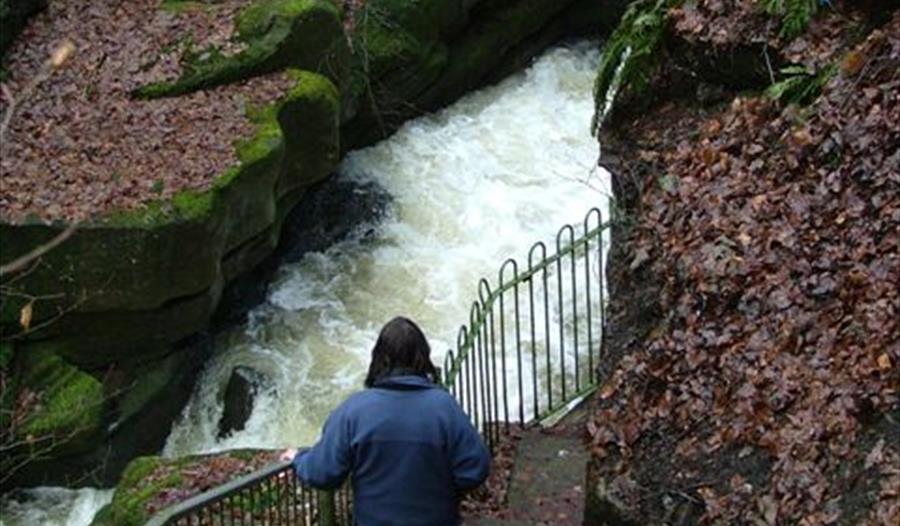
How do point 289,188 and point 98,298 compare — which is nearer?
point 98,298

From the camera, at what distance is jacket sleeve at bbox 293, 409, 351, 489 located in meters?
5.21

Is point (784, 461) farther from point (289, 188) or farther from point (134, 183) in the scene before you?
point (289, 188)

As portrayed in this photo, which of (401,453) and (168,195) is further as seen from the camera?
(168,195)

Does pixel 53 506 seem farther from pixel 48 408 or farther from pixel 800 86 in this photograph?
pixel 800 86

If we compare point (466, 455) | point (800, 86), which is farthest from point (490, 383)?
point (466, 455)

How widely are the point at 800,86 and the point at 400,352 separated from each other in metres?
4.04

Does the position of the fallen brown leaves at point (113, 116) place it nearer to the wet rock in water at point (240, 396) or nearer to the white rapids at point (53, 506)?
the wet rock in water at point (240, 396)

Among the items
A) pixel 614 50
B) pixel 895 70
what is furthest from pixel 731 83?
pixel 895 70

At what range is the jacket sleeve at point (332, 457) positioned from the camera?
17.1 feet

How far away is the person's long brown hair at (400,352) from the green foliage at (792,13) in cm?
441

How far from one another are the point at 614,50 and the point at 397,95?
28.1ft

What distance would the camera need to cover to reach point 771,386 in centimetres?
624

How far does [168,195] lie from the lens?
43.1 ft

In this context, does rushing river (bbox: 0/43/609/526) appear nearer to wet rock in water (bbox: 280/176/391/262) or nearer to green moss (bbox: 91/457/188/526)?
wet rock in water (bbox: 280/176/391/262)
